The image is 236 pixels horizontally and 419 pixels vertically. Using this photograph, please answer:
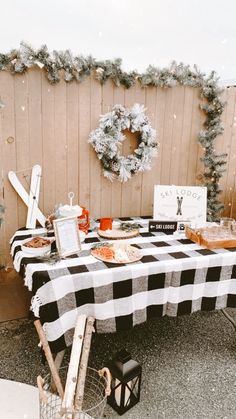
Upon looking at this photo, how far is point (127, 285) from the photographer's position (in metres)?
1.75

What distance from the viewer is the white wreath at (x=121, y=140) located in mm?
2490

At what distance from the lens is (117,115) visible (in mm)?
2504

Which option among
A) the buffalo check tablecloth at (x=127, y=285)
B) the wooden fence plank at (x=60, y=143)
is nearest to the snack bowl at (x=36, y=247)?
the buffalo check tablecloth at (x=127, y=285)

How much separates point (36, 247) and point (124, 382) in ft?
2.88

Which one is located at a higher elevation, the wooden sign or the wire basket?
the wooden sign

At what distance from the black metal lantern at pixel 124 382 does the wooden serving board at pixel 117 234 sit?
711 mm

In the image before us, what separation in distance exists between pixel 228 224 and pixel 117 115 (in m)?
1.17

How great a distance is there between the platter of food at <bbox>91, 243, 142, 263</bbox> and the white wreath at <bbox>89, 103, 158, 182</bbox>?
0.83 meters

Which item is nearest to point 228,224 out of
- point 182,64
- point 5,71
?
point 182,64

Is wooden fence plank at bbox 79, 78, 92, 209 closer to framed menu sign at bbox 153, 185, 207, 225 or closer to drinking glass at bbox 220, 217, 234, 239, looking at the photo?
framed menu sign at bbox 153, 185, 207, 225

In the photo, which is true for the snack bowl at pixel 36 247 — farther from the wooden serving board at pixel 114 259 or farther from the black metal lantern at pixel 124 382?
the black metal lantern at pixel 124 382

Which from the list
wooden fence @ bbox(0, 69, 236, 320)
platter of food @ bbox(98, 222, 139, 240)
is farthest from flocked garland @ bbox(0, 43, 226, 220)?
platter of food @ bbox(98, 222, 139, 240)

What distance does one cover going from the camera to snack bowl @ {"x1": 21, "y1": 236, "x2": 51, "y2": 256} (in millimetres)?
1842

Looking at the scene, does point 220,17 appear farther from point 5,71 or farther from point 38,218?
point 38,218
